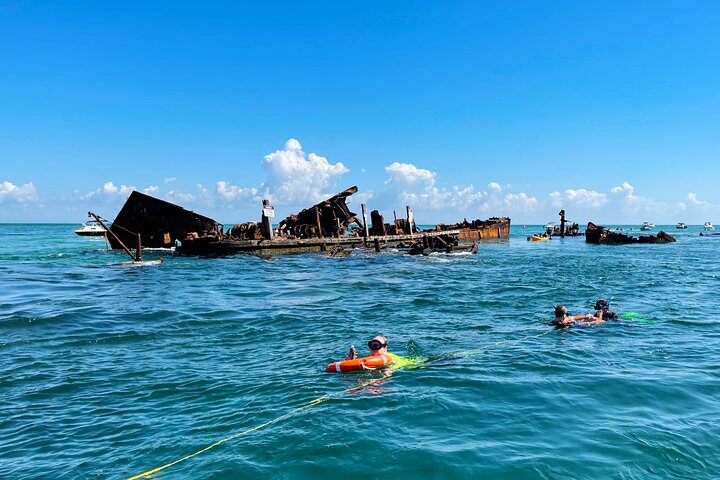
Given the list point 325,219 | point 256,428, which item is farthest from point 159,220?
point 256,428

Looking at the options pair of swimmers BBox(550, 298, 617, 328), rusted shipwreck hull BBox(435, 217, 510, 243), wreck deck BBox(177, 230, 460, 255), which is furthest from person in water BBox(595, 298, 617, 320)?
rusted shipwreck hull BBox(435, 217, 510, 243)

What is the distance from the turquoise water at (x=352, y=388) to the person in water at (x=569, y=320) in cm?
42

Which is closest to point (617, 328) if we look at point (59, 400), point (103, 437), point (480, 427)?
point (480, 427)

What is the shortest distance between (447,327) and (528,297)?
22.6ft

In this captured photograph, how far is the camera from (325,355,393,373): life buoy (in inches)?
361

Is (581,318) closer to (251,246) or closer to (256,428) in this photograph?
(256,428)

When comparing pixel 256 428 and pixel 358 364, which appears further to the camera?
pixel 358 364

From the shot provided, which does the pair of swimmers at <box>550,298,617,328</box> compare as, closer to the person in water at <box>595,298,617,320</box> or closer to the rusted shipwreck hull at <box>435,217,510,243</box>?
the person in water at <box>595,298,617,320</box>

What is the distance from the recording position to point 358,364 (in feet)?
30.2

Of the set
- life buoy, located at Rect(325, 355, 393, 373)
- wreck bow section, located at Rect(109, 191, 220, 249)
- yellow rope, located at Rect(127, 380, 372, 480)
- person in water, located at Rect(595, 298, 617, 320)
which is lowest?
yellow rope, located at Rect(127, 380, 372, 480)

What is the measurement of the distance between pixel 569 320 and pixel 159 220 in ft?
121

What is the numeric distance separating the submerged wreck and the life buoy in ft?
86.1

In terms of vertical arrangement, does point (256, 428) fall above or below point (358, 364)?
below

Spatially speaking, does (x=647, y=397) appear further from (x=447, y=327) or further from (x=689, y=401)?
(x=447, y=327)
